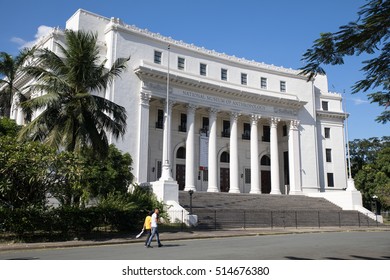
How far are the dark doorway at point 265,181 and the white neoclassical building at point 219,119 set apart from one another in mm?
128

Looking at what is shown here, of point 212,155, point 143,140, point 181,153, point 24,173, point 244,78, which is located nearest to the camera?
point 24,173

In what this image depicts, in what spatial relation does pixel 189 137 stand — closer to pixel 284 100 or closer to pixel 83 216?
pixel 284 100

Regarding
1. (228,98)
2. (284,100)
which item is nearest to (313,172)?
(284,100)

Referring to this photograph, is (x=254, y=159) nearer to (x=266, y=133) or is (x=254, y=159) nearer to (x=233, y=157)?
(x=233, y=157)

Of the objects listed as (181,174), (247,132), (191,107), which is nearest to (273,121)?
(247,132)

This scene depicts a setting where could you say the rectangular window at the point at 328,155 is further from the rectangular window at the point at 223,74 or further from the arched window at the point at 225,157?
the rectangular window at the point at 223,74

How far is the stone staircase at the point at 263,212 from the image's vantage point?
27.6 m

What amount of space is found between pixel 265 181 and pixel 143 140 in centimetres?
1926

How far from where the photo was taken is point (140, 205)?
887 inches

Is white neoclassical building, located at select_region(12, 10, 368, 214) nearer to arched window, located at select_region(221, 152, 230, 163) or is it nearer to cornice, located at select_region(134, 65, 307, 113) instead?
arched window, located at select_region(221, 152, 230, 163)

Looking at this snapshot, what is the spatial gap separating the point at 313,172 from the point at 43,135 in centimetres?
3497

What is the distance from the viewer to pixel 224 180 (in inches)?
1794

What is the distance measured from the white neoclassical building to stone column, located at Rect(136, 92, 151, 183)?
99mm

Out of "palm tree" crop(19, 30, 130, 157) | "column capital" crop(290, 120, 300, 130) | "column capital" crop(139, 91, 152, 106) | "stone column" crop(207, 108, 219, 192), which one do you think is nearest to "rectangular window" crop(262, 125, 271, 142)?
"column capital" crop(290, 120, 300, 130)
